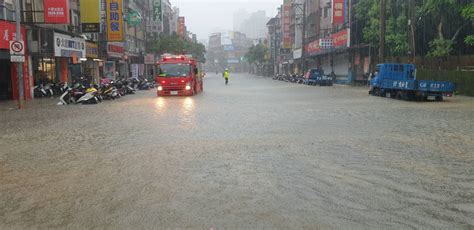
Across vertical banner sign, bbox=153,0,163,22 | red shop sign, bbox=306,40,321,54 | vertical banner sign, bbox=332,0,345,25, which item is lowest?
red shop sign, bbox=306,40,321,54

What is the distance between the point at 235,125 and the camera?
14.7 meters

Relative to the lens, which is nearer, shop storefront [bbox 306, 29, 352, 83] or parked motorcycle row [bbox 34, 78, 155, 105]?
parked motorcycle row [bbox 34, 78, 155, 105]

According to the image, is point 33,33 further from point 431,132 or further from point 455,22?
point 455,22

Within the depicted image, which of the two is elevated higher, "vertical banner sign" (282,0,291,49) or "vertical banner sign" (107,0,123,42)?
"vertical banner sign" (282,0,291,49)

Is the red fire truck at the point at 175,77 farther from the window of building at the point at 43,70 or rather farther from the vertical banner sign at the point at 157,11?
the vertical banner sign at the point at 157,11

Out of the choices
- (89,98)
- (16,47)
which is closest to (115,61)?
(89,98)

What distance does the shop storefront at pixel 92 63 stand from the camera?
40.5 m

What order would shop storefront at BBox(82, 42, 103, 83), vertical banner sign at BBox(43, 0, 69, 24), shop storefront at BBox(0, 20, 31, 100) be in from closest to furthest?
shop storefront at BBox(0, 20, 31, 100) < vertical banner sign at BBox(43, 0, 69, 24) < shop storefront at BBox(82, 42, 103, 83)

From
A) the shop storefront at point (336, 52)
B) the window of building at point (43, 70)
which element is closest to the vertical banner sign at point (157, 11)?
the shop storefront at point (336, 52)

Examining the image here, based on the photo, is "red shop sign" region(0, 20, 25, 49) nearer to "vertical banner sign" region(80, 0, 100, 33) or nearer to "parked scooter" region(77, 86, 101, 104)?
"parked scooter" region(77, 86, 101, 104)

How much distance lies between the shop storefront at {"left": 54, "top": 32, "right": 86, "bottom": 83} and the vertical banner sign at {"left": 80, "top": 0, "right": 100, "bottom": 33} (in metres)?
1.60

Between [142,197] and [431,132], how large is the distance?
8795 millimetres

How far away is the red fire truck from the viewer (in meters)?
31.5

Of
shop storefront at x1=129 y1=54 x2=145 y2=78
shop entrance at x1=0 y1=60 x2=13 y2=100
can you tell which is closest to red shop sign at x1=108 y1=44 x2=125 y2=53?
shop storefront at x1=129 y1=54 x2=145 y2=78
